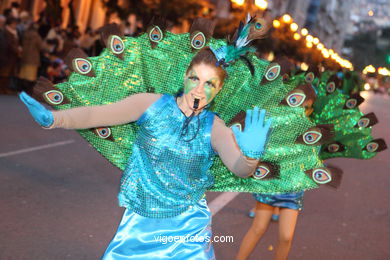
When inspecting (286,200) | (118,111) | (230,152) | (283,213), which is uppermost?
(118,111)

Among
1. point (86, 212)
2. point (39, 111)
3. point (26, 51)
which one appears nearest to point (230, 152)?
point (39, 111)

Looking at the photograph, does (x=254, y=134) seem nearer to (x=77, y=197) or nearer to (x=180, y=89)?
(x=180, y=89)

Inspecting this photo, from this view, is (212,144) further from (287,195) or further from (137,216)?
(287,195)

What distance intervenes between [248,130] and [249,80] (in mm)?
769

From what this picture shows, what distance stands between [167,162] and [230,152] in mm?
335

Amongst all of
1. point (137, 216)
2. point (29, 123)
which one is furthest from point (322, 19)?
point (137, 216)

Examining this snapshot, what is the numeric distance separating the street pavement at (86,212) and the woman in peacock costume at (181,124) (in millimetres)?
1728

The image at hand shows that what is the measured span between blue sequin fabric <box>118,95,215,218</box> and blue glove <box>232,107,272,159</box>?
0.34 m

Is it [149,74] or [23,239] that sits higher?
[149,74]

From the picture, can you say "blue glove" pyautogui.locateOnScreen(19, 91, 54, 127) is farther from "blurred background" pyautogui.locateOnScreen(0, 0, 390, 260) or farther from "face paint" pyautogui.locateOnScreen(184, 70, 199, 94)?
"blurred background" pyautogui.locateOnScreen(0, 0, 390, 260)

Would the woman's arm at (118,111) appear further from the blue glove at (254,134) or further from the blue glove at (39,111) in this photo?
the blue glove at (254,134)

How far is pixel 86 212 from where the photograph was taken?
20.4 ft

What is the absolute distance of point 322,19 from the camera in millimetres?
112062

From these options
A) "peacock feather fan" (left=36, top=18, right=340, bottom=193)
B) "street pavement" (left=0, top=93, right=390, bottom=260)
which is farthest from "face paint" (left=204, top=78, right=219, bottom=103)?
"street pavement" (left=0, top=93, right=390, bottom=260)
